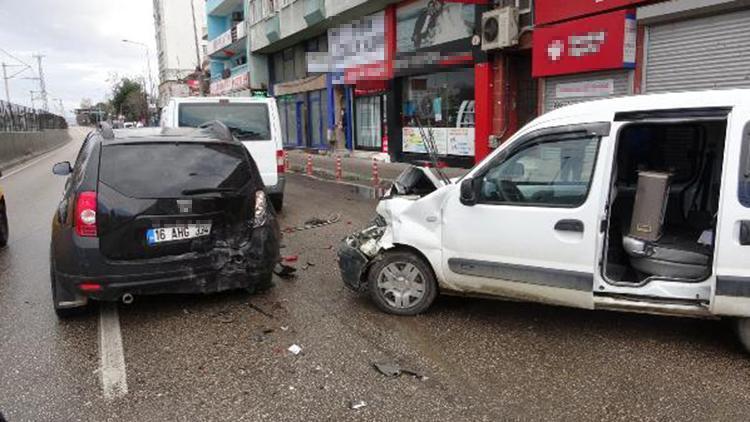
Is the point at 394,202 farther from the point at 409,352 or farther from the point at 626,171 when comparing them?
the point at 626,171

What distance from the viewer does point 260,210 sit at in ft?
18.1

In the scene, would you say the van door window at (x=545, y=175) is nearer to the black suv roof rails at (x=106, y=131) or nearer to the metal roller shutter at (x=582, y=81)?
the black suv roof rails at (x=106, y=131)

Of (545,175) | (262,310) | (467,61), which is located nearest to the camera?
(545,175)

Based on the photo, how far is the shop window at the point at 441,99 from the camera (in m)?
17.1

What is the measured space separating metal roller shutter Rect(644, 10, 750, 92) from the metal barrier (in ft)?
87.6

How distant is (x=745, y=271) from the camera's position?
3.77 metres

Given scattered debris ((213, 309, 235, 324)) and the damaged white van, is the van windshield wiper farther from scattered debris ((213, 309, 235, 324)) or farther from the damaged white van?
the damaged white van

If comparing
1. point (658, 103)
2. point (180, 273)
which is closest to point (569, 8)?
point (658, 103)

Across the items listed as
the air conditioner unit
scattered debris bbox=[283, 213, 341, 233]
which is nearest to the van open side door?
scattered debris bbox=[283, 213, 341, 233]

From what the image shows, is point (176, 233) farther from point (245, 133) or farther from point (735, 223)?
point (245, 133)

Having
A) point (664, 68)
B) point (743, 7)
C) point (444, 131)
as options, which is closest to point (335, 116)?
point (444, 131)

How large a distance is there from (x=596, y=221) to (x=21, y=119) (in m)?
36.3

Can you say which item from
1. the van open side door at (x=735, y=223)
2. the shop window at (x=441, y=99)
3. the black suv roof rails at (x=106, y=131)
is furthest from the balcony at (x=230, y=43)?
the van open side door at (x=735, y=223)

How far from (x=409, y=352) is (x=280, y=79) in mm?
30589
